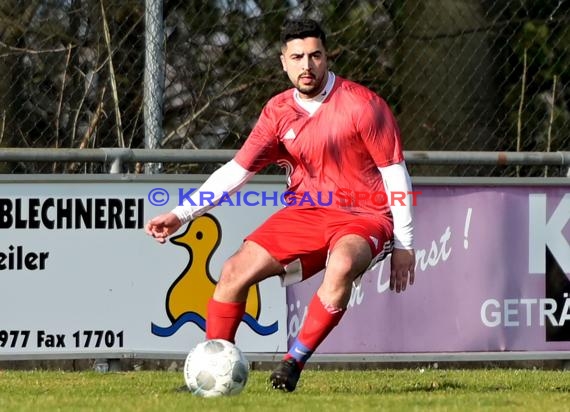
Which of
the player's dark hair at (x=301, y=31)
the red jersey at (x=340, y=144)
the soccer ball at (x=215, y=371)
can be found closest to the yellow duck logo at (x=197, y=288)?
the red jersey at (x=340, y=144)

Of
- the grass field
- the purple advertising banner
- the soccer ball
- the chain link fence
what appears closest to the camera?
the grass field

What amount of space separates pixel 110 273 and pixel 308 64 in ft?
7.41

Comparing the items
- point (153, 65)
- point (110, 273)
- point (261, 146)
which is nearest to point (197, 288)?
point (110, 273)

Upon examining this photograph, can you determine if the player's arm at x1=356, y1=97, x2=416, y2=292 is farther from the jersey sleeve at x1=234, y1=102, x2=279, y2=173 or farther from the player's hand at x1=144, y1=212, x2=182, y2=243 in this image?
the player's hand at x1=144, y1=212, x2=182, y2=243

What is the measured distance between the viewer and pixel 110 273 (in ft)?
29.4

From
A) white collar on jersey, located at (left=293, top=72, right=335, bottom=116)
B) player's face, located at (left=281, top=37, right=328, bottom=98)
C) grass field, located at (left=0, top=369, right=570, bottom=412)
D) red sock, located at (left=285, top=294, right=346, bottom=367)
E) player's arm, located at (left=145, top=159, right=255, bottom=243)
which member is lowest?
grass field, located at (left=0, top=369, right=570, bottom=412)

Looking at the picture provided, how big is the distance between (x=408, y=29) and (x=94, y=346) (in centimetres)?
312

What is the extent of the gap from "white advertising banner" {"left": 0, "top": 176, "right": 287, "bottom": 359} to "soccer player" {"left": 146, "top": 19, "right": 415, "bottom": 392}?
155 cm

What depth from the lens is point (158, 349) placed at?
9.00 metres

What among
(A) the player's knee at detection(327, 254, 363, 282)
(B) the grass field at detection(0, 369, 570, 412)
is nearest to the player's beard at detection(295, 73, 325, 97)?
(A) the player's knee at detection(327, 254, 363, 282)

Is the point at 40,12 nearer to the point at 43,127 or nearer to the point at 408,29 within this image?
the point at 43,127

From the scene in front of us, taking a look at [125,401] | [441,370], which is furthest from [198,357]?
[441,370]

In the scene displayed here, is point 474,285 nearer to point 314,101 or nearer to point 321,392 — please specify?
point 321,392

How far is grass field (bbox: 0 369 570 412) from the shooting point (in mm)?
6508
